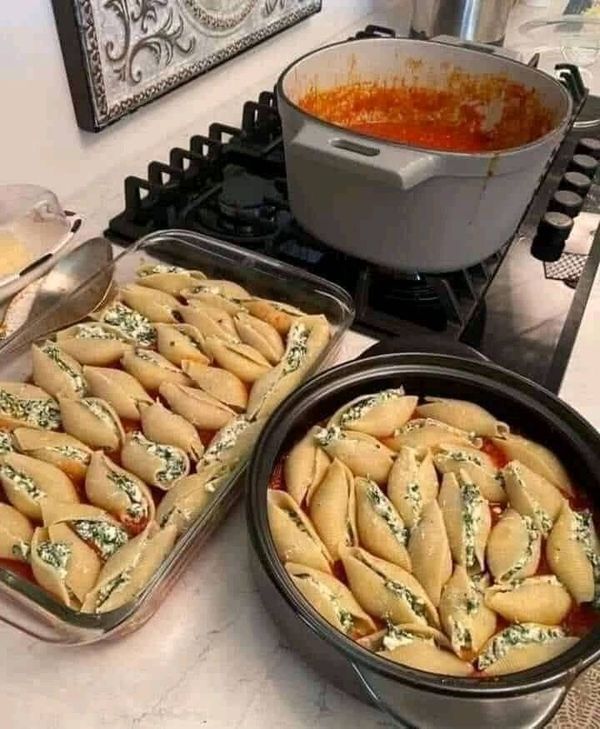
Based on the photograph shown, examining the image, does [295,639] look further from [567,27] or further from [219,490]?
[567,27]

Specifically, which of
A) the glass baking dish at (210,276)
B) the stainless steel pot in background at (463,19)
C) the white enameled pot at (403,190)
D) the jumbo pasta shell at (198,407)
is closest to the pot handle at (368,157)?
the white enameled pot at (403,190)

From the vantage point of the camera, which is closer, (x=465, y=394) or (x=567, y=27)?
(x=465, y=394)

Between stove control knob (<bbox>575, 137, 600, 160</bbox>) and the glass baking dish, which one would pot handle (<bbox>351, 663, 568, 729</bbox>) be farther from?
stove control knob (<bbox>575, 137, 600, 160</bbox>)

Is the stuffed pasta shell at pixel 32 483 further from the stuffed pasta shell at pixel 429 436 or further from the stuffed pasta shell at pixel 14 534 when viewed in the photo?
the stuffed pasta shell at pixel 429 436

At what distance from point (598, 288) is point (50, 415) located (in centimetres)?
56

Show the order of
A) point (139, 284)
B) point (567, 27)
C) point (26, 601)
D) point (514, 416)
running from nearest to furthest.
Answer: point (26, 601)
point (514, 416)
point (139, 284)
point (567, 27)

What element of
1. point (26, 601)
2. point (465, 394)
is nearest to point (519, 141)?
point (465, 394)

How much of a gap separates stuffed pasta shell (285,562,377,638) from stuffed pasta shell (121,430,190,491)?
120 millimetres

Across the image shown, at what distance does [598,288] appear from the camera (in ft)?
2.74

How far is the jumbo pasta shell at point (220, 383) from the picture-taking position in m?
0.62

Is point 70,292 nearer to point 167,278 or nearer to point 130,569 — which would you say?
point 167,278

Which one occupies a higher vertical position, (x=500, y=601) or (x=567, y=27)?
(x=500, y=601)

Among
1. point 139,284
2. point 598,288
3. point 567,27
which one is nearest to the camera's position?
point 139,284

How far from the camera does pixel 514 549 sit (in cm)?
51
